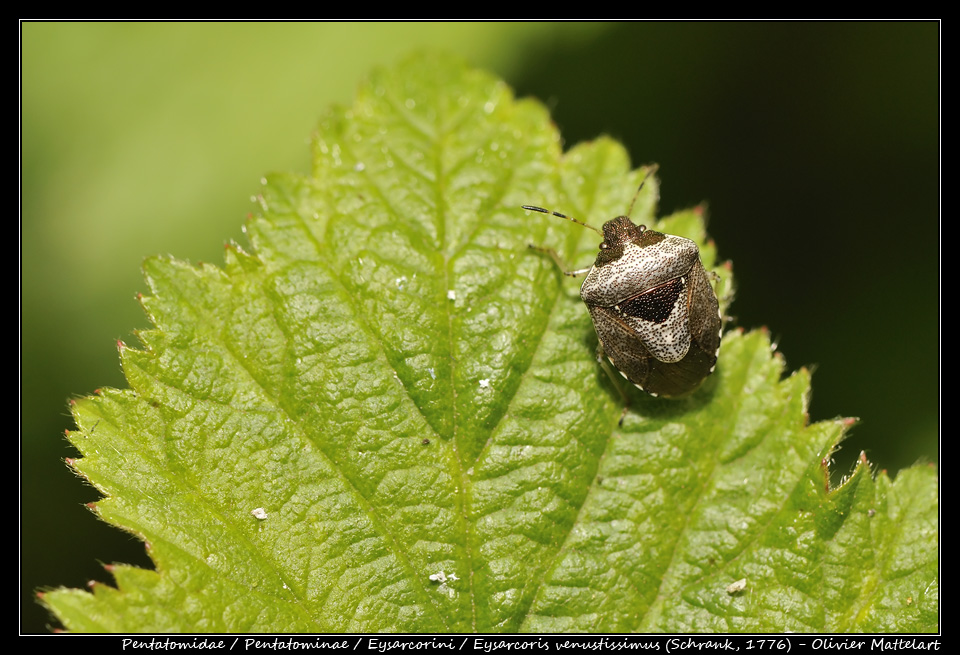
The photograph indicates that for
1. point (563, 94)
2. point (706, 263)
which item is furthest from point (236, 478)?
point (563, 94)

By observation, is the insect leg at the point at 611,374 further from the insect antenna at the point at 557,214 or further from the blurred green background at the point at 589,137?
the blurred green background at the point at 589,137

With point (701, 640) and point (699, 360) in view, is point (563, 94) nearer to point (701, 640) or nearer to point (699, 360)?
point (699, 360)

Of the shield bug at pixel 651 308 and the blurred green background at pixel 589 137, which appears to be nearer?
the shield bug at pixel 651 308

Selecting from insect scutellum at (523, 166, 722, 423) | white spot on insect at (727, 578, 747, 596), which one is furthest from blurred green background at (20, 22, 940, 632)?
white spot on insect at (727, 578, 747, 596)

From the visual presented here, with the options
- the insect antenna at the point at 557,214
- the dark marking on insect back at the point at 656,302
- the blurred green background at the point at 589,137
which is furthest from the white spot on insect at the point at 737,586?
the blurred green background at the point at 589,137

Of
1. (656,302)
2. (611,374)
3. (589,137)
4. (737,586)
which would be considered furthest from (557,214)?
(737,586)

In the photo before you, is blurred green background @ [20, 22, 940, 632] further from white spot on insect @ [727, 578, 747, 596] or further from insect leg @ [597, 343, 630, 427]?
white spot on insect @ [727, 578, 747, 596]
